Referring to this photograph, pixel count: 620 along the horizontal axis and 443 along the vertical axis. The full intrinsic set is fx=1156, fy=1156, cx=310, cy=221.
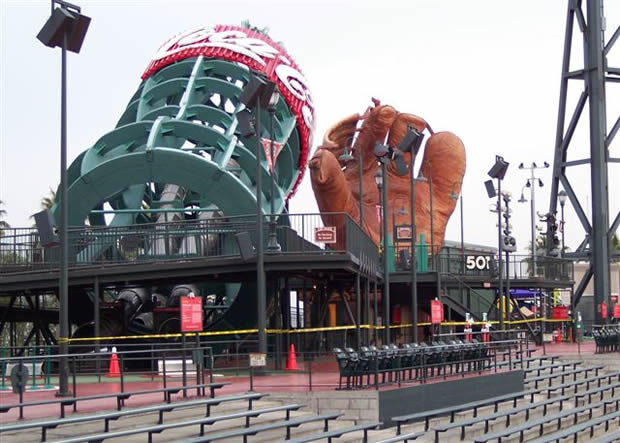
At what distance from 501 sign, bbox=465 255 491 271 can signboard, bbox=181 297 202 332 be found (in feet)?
90.6

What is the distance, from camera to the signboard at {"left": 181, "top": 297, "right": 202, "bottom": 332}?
2123cm

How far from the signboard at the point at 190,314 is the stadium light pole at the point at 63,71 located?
6.89 feet

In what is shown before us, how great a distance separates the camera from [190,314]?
21359mm

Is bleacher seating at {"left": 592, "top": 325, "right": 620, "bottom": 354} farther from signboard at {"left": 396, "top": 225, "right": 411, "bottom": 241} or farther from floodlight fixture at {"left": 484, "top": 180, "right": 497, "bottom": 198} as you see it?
signboard at {"left": 396, "top": 225, "right": 411, "bottom": 241}

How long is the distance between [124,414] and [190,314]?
14.7 ft

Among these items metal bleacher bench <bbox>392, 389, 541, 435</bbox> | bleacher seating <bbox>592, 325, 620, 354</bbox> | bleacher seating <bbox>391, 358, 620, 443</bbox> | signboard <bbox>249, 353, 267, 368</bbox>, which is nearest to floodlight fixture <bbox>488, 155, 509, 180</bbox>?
bleacher seating <bbox>592, 325, 620, 354</bbox>

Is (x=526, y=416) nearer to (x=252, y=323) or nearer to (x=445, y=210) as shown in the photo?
(x=252, y=323)

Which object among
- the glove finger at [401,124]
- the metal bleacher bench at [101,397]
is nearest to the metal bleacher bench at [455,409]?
the metal bleacher bench at [101,397]

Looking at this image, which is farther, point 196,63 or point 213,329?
point 196,63

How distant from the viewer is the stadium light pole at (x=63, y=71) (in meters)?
20.3

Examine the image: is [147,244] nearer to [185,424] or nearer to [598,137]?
[185,424]

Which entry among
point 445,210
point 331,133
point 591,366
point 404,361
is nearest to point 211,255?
point 404,361

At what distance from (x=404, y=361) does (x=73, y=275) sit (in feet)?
34.5

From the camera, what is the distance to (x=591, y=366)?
1405 inches
